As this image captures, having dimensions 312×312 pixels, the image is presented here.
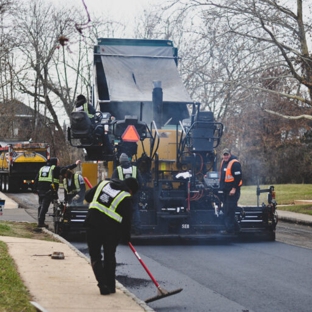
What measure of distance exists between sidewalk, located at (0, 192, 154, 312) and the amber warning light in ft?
7.78

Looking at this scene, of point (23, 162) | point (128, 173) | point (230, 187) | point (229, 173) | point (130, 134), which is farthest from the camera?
point (23, 162)

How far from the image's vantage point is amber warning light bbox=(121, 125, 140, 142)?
14633mm

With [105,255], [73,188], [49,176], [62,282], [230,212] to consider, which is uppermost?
[49,176]

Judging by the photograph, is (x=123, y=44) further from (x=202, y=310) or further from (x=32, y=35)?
(x=32, y=35)

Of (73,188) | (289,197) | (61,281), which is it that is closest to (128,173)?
(73,188)

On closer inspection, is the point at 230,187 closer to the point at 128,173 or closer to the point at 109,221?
the point at 128,173

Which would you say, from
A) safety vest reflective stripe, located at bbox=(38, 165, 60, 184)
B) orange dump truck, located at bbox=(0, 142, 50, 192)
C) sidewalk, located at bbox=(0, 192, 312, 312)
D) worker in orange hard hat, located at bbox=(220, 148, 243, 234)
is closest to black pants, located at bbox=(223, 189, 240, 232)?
worker in orange hard hat, located at bbox=(220, 148, 243, 234)

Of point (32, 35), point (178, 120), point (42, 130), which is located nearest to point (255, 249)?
point (178, 120)

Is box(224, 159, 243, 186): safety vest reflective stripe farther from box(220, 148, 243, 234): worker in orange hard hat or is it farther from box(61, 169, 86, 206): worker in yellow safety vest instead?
box(61, 169, 86, 206): worker in yellow safety vest

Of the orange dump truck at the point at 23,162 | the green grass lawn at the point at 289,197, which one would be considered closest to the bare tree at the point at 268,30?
the green grass lawn at the point at 289,197

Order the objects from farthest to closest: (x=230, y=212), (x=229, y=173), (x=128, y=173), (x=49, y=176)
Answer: (x=49, y=176), (x=229, y=173), (x=230, y=212), (x=128, y=173)

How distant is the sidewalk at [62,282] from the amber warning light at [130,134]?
7.78ft

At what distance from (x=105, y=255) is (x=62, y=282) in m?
0.84

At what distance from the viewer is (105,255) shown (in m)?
9.34
